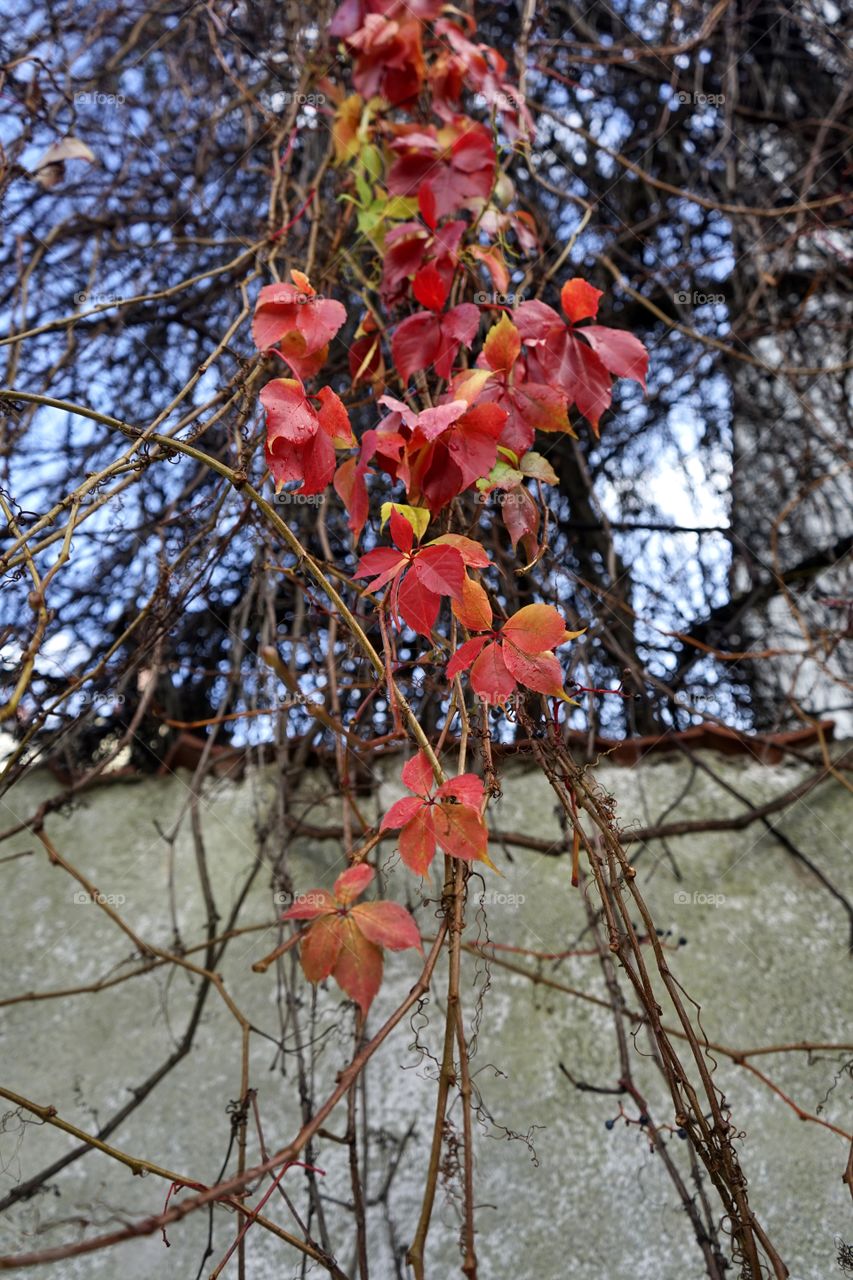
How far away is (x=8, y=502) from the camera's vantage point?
34.8 inches

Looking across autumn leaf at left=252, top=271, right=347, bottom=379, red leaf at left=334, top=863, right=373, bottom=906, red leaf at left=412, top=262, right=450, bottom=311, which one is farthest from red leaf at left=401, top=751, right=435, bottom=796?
red leaf at left=412, top=262, right=450, bottom=311

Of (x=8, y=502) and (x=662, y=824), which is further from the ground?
(x=662, y=824)

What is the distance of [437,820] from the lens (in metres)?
0.81

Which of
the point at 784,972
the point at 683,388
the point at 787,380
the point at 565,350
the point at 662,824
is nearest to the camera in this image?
the point at 565,350

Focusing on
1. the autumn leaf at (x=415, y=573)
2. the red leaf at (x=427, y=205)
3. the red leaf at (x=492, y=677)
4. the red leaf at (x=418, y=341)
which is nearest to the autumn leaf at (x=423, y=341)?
the red leaf at (x=418, y=341)

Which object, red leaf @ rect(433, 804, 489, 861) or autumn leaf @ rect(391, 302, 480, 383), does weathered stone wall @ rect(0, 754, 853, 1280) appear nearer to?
red leaf @ rect(433, 804, 489, 861)

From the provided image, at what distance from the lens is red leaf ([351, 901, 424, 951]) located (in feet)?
2.80

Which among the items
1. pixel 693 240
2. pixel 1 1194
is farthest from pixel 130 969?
pixel 693 240

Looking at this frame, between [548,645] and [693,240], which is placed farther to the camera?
[693,240]

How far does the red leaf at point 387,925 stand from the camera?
0.85 meters

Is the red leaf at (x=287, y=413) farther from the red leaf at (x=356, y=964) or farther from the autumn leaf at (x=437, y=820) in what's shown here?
the red leaf at (x=356, y=964)

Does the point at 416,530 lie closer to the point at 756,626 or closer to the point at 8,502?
the point at 8,502

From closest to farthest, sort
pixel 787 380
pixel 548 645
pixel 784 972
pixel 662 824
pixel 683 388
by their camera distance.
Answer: pixel 548 645, pixel 784 972, pixel 662 824, pixel 787 380, pixel 683 388

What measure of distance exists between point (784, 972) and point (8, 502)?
116 centimetres
